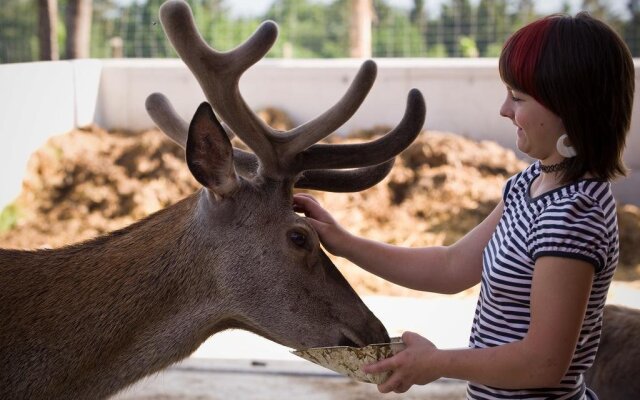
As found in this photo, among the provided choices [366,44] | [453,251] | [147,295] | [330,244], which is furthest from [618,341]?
[366,44]

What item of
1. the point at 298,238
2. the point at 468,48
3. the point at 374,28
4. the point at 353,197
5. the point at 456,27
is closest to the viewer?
the point at 298,238

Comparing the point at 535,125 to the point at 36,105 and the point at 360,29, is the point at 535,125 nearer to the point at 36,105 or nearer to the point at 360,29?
the point at 36,105

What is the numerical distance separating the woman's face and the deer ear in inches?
31.2

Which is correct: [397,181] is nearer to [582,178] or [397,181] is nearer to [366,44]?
[366,44]

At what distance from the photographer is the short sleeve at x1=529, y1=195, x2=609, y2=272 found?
1.96 meters

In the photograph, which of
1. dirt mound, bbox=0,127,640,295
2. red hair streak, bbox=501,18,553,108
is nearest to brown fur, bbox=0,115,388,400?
red hair streak, bbox=501,18,553,108

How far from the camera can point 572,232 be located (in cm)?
198

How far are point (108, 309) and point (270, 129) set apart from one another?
0.73 metres

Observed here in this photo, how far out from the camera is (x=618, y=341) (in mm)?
2918

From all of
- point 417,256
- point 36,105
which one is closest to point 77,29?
point 36,105

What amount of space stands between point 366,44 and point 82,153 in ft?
18.6

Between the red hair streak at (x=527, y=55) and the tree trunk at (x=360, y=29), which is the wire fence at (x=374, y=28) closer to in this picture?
the tree trunk at (x=360, y=29)

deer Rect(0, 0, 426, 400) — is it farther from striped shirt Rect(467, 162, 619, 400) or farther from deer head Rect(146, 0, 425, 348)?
striped shirt Rect(467, 162, 619, 400)

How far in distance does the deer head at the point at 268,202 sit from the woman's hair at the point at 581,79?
0.75 metres
